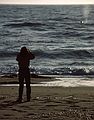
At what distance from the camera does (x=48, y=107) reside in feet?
33.1

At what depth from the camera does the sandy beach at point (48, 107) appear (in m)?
9.01

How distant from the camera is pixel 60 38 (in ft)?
147

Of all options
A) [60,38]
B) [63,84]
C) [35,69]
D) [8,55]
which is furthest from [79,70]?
[60,38]

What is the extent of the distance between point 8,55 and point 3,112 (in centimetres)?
2085

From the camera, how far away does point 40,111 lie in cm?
958

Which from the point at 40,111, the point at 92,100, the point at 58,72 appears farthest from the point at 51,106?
the point at 58,72

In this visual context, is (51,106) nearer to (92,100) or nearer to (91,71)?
(92,100)

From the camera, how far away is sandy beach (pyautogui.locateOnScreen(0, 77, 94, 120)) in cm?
901

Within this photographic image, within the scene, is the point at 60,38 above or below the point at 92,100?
above

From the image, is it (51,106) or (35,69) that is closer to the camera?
(51,106)

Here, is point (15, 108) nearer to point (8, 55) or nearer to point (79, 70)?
point (79, 70)

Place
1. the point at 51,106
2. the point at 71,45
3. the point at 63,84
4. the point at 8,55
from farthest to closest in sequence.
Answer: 1. the point at 71,45
2. the point at 8,55
3. the point at 63,84
4. the point at 51,106

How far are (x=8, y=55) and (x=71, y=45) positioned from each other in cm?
848

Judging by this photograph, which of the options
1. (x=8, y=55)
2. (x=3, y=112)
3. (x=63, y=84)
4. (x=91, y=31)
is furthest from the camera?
(x=91, y=31)
